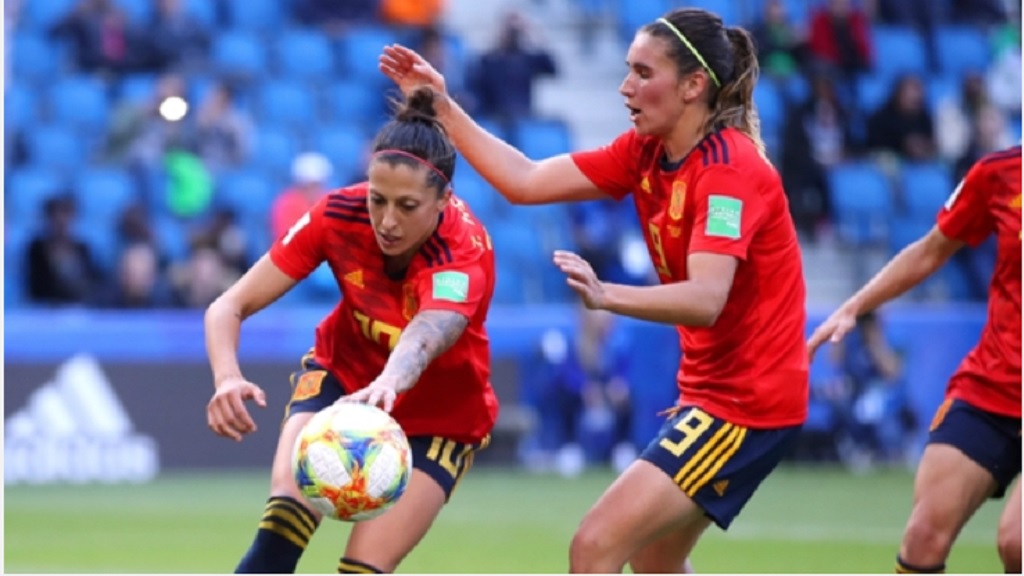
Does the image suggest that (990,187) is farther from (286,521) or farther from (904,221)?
(904,221)

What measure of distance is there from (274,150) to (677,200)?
40.7 ft

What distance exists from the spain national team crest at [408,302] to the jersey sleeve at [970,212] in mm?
2012

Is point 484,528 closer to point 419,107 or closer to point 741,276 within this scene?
point 419,107

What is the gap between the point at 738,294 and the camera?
6.21 meters

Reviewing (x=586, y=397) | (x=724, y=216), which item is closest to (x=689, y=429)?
(x=724, y=216)

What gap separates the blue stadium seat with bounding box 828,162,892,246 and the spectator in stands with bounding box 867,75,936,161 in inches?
14.4

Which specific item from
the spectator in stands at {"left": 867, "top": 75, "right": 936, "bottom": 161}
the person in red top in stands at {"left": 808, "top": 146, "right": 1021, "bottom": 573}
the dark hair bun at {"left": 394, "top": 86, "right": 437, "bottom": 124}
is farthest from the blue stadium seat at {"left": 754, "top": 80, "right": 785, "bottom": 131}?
the dark hair bun at {"left": 394, "top": 86, "right": 437, "bottom": 124}

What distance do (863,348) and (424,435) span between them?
10010 millimetres

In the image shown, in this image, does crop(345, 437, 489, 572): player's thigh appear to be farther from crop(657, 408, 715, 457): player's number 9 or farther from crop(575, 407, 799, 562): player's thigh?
crop(657, 408, 715, 457): player's number 9

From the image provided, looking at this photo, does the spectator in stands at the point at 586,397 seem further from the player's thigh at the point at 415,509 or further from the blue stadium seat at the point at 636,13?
the player's thigh at the point at 415,509

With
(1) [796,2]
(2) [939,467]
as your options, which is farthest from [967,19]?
(2) [939,467]

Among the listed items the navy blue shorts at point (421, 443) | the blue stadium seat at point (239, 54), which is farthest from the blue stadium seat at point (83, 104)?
the navy blue shorts at point (421, 443)

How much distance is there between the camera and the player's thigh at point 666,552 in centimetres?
652

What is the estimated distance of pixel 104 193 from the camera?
1705cm
